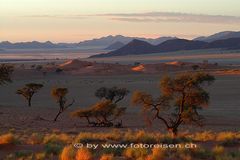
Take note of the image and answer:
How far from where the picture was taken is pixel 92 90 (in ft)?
240

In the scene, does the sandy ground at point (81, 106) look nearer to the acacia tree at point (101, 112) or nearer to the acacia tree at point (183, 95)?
the acacia tree at point (101, 112)

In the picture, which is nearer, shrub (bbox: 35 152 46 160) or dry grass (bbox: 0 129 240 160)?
dry grass (bbox: 0 129 240 160)

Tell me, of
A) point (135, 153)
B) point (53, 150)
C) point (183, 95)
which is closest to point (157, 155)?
point (135, 153)

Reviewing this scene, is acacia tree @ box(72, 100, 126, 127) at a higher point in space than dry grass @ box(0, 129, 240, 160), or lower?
lower

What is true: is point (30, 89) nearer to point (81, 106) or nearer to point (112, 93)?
point (81, 106)

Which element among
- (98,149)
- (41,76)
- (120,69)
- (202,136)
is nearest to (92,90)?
(41,76)

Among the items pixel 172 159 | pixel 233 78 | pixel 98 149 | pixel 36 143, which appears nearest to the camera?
pixel 172 159

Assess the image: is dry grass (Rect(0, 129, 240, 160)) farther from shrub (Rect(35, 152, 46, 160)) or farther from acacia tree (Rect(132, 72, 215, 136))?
acacia tree (Rect(132, 72, 215, 136))

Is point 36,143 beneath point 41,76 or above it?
above

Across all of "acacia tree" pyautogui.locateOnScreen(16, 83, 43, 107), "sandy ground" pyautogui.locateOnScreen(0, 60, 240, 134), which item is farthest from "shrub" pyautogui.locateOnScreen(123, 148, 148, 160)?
"acacia tree" pyautogui.locateOnScreen(16, 83, 43, 107)

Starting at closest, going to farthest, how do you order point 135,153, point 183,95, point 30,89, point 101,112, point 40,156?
1. point 40,156
2. point 135,153
3. point 183,95
4. point 101,112
5. point 30,89

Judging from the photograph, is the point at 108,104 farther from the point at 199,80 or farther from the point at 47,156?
the point at 47,156

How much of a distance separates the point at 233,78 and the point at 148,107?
191ft

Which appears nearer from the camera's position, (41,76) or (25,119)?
(25,119)
